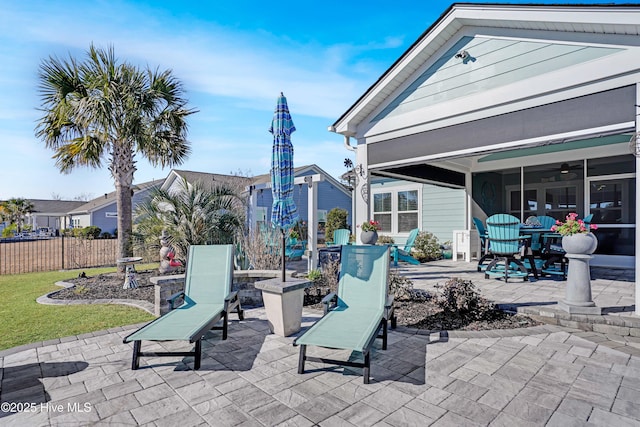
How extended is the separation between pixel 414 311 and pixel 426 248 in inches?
241

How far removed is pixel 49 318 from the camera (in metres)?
5.14

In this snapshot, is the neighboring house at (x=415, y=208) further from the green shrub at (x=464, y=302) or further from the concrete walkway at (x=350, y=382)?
the concrete walkway at (x=350, y=382)

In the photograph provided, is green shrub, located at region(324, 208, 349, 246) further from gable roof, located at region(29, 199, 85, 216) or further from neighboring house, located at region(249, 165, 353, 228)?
gable roof, located at region(29, 199, 85, 216)

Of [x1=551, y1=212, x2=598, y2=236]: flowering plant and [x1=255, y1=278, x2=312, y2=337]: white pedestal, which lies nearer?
[x1=255, y1=278, x2=312, y2=337]: white pedestal

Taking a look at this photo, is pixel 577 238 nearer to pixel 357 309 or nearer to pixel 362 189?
pixel 357 309

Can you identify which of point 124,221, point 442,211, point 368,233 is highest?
point 442,211

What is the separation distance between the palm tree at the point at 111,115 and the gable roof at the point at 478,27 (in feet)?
15.0

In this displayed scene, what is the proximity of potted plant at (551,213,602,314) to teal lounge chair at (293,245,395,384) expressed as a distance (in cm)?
240

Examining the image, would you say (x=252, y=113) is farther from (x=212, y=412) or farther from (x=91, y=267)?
(x=212, y=412)

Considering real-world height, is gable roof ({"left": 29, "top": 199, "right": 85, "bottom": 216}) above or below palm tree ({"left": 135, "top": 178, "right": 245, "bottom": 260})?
above

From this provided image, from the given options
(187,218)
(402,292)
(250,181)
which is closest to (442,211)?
(402,292)

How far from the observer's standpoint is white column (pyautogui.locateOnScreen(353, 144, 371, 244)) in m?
7.07

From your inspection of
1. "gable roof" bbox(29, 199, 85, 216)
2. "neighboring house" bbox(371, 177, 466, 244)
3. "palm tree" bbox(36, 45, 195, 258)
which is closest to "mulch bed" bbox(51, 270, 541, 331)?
"palm tree" bbox(36, 45, 195, 258)

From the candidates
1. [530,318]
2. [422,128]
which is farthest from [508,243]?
[422,128]
